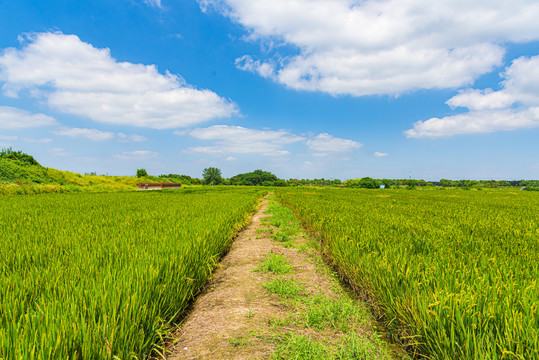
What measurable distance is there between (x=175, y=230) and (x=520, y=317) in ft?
15.7

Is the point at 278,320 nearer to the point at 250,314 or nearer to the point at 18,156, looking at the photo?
the point at 250,314

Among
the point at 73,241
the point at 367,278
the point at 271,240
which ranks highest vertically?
the point at 73,241

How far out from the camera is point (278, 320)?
2.48m

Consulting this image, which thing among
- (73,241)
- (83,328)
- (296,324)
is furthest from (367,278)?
(73,241)

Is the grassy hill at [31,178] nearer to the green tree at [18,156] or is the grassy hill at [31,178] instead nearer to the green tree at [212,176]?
the green tree at [18,156]

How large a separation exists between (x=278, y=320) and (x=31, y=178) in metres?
36.2

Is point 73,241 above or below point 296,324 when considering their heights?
above

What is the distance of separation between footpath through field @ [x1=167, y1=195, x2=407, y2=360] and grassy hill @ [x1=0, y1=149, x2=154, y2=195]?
2508 centimetres

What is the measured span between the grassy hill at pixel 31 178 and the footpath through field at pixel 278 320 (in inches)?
987

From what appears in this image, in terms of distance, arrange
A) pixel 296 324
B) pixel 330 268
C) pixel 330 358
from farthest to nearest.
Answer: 1. pixel 330 268
2. pixel 296 324
3. pixel 330 358

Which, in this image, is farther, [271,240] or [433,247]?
[271,240]

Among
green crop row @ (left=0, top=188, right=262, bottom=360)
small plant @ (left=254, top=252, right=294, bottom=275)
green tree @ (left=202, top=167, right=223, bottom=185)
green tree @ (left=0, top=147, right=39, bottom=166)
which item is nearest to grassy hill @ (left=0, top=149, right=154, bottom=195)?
green tree @ (left=0, top=147, right=39, bottom=166)

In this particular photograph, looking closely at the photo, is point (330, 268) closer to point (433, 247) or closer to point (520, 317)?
point (433, 247)

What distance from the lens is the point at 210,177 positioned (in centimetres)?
10700
